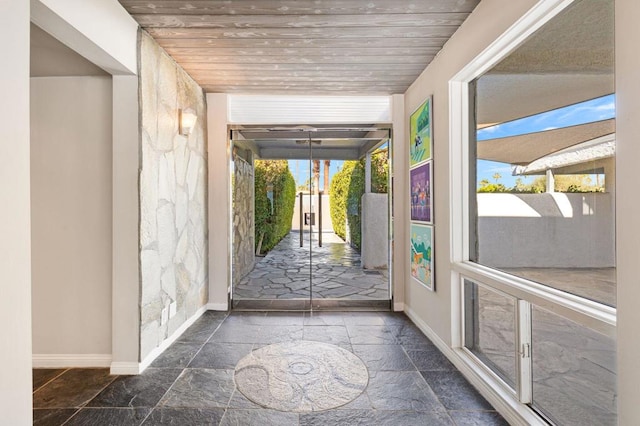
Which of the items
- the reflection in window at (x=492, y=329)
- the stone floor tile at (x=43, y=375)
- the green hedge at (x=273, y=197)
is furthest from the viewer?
the green hedge at (x=273, y=197)

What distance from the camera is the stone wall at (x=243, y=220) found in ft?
14.1

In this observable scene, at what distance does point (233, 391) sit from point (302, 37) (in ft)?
8.87

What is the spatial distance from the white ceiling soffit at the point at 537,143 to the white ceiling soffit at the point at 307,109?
1733 mm

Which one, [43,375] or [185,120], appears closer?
[43,375]

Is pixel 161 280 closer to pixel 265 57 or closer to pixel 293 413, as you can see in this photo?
pixel 293 413

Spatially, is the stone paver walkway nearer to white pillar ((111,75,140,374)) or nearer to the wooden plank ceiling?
white pillar ((111,75,140,374))

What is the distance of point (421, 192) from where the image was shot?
3336 mm

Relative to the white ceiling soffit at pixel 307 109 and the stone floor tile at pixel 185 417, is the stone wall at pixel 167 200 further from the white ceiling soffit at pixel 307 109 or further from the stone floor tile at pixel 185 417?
the stone floor tile at pixel 185 417

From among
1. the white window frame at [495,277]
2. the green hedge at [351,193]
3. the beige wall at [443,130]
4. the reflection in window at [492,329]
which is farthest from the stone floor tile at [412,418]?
the green hedge at [351,193]

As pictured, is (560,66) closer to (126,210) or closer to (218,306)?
(126,210)

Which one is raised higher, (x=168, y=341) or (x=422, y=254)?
(x=422, y=254)

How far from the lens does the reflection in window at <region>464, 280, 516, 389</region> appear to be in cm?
207

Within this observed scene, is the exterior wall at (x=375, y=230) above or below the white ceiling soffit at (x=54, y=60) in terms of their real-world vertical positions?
below
